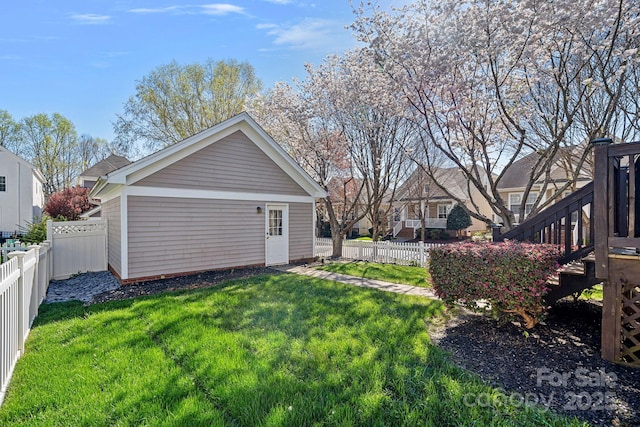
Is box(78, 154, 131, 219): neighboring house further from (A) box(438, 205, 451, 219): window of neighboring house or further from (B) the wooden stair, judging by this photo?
(B) the wooden stair

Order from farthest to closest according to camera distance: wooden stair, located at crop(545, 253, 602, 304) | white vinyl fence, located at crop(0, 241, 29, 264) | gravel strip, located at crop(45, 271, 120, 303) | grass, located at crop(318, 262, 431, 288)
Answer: grass, located at crop(318, 262, 431, 288), gravel strip, located at crop(45, 271, 120, 303), white vinyl fence, located at crop(0, 241, 29, 264), wooden stair, located at crop(545, 253, 602, 304)

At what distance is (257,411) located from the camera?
101 inches

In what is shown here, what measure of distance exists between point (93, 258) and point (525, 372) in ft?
35.9

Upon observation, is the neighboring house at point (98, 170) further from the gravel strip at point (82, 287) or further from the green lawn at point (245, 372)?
the green lawn at point (245, 372)

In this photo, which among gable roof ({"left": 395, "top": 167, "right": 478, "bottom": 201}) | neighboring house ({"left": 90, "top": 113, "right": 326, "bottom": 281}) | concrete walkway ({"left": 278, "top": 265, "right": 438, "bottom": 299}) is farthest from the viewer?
gable roof ({"left": 395, "top": 167, "right": 478, "bottom": 201})

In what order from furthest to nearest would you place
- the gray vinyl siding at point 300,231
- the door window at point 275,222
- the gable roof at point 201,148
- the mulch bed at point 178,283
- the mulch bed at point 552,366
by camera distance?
the gray vinyl siding at point 300,231 < the door window at point 275,222 < the gable roof at point 201,148 < the mulch bed at point 178,283 < the mulch bed at point 552,366

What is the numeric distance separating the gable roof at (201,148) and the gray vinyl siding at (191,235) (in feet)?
2.21

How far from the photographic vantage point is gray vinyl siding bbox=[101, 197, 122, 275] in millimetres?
8180

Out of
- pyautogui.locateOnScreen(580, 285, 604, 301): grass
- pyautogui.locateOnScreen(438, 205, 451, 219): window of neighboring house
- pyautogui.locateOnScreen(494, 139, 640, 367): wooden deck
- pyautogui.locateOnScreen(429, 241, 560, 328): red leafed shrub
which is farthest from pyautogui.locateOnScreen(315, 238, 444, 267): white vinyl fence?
pyautogui.locateOnScreen(438, 205, 451, 219): window of neighboring house

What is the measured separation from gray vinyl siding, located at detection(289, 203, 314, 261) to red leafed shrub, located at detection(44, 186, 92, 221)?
Result: 12.6m

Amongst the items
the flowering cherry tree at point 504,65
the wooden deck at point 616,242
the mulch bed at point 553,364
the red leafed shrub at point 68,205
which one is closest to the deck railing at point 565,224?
the wooden deck at point 616,242

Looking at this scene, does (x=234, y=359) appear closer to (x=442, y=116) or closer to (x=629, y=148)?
(x=629, y=148)

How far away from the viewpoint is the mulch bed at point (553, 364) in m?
2.71

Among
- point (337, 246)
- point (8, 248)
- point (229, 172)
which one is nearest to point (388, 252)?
point (337, 246)
